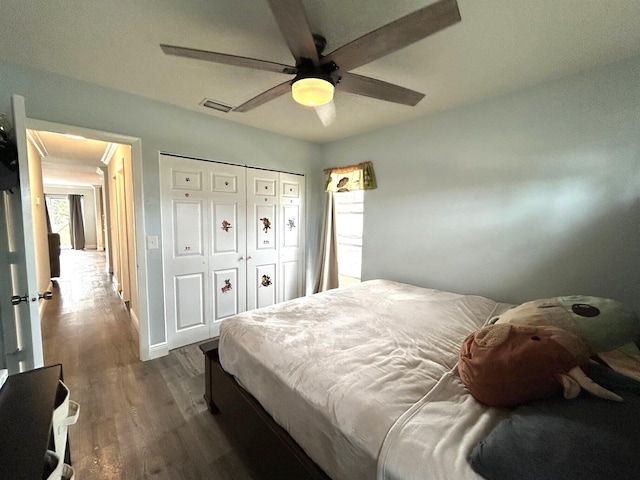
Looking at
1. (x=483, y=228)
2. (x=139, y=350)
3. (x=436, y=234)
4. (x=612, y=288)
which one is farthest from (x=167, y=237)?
(x=612, y=288)

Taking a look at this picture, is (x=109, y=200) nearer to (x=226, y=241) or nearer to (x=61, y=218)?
Result: (x=226, y=241)

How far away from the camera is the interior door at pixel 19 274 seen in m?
1.43

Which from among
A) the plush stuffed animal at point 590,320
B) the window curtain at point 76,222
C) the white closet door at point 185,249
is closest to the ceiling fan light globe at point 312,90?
the plush stuffed animal at point 590,320

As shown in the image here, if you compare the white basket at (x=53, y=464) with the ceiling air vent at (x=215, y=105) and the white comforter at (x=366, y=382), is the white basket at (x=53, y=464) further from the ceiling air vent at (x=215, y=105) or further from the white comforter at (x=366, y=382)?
the ceiling air vent at (x=215, y=105)

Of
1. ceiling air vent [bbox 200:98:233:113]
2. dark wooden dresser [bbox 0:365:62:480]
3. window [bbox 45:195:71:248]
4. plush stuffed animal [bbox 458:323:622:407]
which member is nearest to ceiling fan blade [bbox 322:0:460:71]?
plush stuffed animal [bbox 458:323:622:407]

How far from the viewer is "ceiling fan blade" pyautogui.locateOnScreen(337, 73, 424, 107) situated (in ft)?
4.87

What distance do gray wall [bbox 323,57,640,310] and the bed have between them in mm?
484

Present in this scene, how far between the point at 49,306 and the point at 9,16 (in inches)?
157

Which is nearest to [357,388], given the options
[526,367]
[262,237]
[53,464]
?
[526,367]

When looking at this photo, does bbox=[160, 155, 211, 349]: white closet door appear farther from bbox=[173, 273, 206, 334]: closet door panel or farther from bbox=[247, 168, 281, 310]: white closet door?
bbox=[247, 168, 281, 310]: white closet door

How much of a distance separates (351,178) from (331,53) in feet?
6.86

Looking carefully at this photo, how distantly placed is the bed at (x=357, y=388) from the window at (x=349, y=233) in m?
1.43

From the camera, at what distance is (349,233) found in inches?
139

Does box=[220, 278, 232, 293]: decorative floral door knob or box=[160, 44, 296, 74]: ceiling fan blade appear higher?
box=[160, 44, 296, 74]: ceiling fan blade
